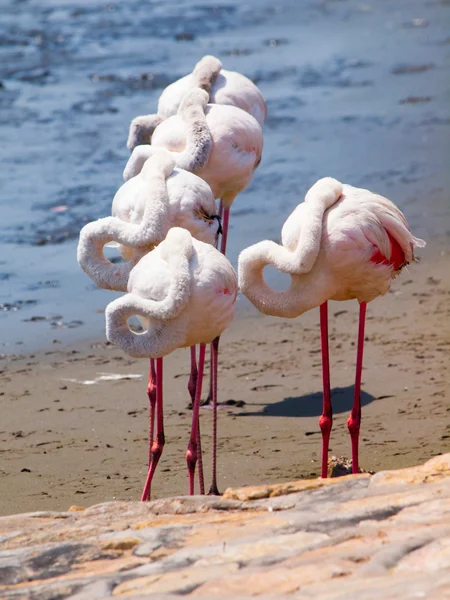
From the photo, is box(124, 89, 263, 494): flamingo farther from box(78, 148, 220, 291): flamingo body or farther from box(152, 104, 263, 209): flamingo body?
box(78, 148, 220, 291): flamingo body

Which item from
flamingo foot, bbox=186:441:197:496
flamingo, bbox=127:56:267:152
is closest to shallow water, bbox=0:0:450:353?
flamingo, bbox=127:56:267:152

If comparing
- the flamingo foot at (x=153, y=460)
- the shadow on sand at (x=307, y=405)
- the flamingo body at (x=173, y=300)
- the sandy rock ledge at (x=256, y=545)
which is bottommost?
the shadow on sand at (x=307, y=405)

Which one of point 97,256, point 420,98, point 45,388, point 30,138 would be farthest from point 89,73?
point 97,256

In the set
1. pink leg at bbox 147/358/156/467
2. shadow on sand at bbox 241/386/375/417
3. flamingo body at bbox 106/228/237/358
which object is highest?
flamingo body at bbox 106/228/237/358

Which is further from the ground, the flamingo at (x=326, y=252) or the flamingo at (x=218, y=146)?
the flamingo at (x=218, y=146)

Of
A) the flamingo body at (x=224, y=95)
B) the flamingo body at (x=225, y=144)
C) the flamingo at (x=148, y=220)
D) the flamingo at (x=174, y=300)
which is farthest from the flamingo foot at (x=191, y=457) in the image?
A: the flamingo body at (x=224, y=95)

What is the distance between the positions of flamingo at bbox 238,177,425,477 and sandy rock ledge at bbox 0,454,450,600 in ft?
4.39

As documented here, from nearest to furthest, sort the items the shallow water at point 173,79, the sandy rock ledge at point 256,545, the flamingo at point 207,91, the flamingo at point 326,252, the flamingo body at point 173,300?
the sandy rock ledge at point 256,545, the flamingo body at point 173,300, the flamingo at point 326,252, the flamingo at point 207,91, the shallow water at point 173,79

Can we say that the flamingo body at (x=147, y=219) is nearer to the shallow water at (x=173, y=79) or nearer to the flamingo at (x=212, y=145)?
the flamingo at (x=212, y=145)

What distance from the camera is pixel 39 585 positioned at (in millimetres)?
3590

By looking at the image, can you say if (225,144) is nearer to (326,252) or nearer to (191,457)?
(326,252)

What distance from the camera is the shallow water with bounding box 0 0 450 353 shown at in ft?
31.2

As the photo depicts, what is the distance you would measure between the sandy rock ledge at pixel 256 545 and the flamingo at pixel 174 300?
33.2 inches

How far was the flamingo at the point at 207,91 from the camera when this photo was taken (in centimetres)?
763
